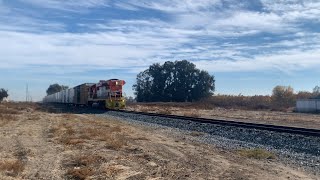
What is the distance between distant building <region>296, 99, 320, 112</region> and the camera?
2137 inches

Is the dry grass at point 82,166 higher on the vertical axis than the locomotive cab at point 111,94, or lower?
lower

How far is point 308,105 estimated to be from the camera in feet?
185

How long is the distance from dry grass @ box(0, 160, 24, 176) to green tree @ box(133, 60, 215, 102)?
86419 mm

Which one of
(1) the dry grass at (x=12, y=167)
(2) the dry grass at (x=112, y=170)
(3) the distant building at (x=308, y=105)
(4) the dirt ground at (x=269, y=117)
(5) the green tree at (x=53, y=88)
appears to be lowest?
(2) the dry grass at (x=112, y=170)

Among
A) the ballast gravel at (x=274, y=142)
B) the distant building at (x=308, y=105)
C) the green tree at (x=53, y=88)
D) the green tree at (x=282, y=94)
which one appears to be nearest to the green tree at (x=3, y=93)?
the green tree at (x=53, y=88)

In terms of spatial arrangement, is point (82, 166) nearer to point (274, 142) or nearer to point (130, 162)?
point (130, 162)

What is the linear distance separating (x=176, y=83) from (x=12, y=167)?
293 ft

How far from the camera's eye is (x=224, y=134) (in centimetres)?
2034

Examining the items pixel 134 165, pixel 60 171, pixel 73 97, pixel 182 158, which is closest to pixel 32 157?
pixel 60 171

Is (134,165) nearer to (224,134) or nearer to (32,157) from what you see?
(32,157)

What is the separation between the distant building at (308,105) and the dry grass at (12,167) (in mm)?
49456

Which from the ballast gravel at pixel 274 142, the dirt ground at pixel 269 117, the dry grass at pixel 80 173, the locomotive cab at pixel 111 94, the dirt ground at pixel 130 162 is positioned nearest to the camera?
the dry grass at pixel 80 173

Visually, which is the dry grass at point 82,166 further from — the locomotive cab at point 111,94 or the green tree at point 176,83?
the green tree at point 176,83

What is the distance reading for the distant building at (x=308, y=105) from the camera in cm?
5429
